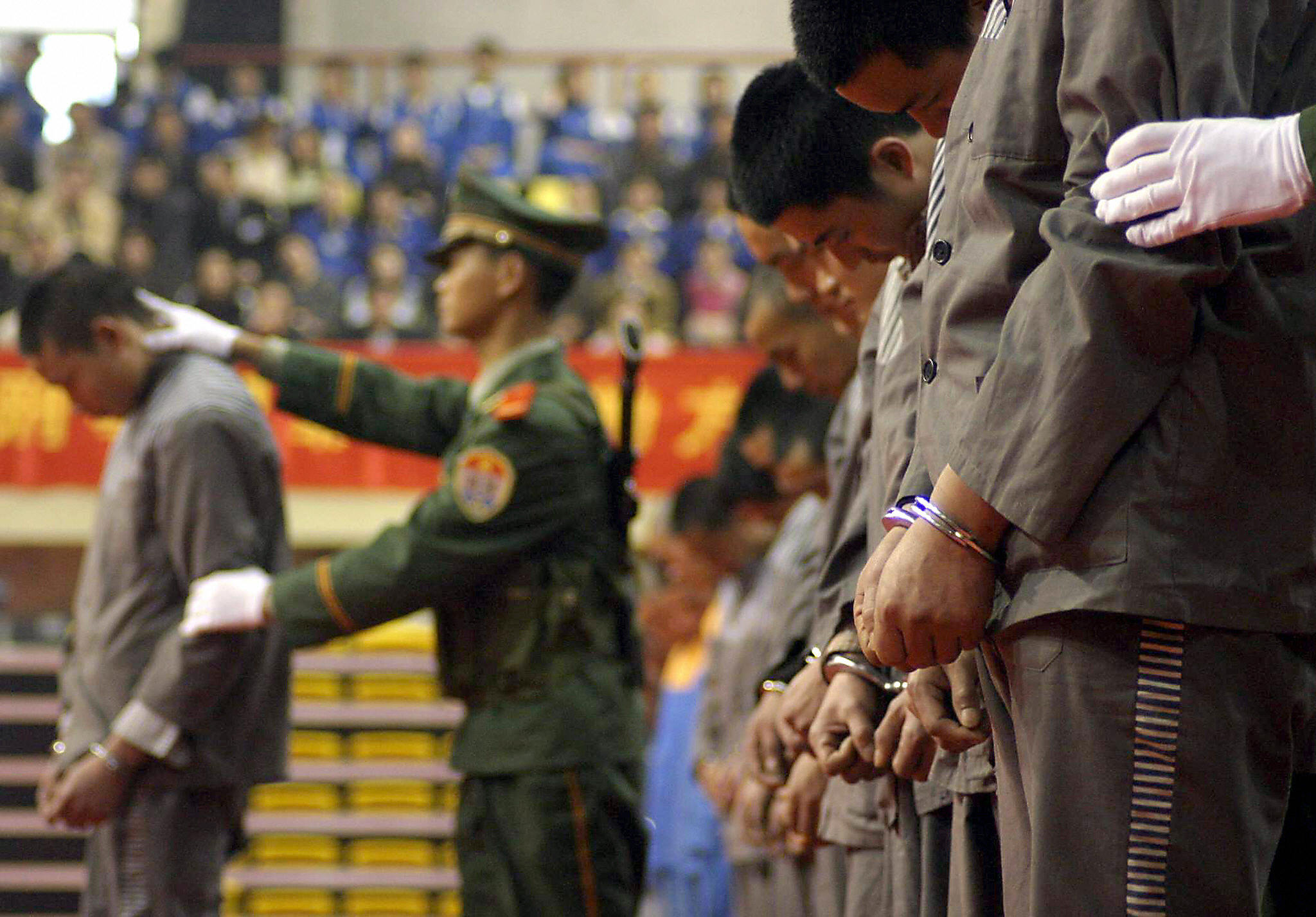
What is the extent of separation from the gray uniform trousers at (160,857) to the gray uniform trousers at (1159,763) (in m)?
2.19

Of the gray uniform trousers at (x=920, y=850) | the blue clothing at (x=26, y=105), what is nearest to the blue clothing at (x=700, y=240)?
the blue clothing at (x=26, y=105)

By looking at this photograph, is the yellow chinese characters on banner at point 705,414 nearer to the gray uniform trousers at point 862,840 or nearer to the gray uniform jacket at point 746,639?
the gray uniform jacket at point 746,639

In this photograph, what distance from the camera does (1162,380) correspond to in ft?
4.15

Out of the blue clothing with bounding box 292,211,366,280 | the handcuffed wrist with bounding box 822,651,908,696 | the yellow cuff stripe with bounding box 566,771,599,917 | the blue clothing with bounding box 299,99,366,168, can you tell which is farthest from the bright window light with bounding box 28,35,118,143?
the handcuffed wrist with bounding box 822,651,908,696

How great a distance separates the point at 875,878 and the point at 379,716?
4693mm

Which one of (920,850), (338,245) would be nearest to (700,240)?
(338,245)

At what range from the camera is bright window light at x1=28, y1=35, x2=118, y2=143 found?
1233cm

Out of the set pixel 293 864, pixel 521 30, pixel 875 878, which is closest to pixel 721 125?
pixel 521 30

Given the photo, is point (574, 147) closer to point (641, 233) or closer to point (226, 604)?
point (641, 233)

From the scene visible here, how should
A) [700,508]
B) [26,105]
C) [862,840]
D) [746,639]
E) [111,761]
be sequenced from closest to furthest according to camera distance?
1. [862,840]
2. [111,761]
3. [746,639]
4. [700,508]
5. [26,105]

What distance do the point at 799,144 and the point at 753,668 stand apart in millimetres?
2435

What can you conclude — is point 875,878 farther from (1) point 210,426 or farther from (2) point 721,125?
(2) point 721,125

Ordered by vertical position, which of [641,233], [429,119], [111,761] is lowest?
[111,761]

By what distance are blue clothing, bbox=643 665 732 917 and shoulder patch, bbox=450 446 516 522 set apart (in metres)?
2.52
